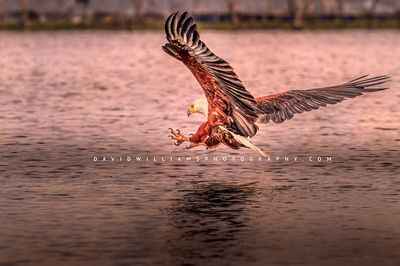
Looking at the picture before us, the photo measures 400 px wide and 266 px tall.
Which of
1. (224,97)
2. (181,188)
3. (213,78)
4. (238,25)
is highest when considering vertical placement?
(238,25)

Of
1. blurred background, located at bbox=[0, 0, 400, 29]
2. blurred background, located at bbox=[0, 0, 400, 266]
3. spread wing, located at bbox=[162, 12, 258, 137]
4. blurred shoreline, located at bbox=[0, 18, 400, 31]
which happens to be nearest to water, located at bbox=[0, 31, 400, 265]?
blurred background, located at bbox=[0, 0, 400, 266]

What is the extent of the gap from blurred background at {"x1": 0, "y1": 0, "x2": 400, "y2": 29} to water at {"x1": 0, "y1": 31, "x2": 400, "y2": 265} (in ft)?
310

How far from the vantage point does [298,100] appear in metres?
19.7

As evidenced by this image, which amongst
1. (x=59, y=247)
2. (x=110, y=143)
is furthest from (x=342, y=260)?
(x=110, y=143)

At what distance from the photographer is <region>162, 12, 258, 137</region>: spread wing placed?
1700 centimetres

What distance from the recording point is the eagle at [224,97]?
672 inches

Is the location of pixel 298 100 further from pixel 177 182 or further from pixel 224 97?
pixel 177 182

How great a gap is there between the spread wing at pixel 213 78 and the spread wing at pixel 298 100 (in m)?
0.63

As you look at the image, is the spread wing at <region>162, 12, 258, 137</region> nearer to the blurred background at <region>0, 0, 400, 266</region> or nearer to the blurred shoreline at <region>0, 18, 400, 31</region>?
the blurred background at <region>0, 0, 400, 266</region>

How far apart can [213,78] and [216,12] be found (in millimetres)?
135451

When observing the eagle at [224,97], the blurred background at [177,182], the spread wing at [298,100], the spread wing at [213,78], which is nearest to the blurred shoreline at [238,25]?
the blurred background at [177,182]

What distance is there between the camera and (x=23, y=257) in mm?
14414

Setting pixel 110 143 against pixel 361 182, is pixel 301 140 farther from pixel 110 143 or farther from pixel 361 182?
pixel 361 182

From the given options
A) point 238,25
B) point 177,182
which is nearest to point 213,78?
point 177,182
